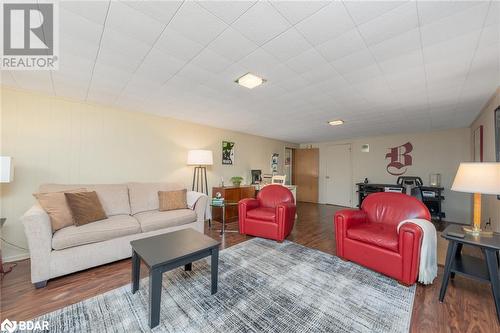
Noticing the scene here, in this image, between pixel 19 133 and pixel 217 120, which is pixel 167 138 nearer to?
pixel 217 120

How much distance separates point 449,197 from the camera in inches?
182

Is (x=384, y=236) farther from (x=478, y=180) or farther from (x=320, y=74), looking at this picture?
(x=320, y=74)

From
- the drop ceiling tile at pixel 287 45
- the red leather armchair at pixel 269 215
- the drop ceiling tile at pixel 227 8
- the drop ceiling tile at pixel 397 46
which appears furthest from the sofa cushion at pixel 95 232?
the drop ceiling tile at pixel 397 46

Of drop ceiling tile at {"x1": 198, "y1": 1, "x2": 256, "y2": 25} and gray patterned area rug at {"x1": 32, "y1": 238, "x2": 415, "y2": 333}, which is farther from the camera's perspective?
gray patterned area rug at {"x1": 32, "y1": 238, "x2": 415, "y2": 333}

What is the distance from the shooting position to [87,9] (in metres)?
1.29

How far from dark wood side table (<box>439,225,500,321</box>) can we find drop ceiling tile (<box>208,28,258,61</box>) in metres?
2.44

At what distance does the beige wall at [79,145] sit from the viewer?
8.05 ft

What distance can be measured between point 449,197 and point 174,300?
6310 mm

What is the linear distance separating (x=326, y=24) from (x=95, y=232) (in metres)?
3.06

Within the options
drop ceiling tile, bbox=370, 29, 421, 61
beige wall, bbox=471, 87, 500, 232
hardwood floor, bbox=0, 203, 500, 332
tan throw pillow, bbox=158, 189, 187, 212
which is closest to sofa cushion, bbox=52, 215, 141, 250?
hardwood floor, bbox=0, 203, 500, 332

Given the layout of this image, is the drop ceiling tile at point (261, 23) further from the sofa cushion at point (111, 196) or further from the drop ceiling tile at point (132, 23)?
the sofa cushion at point (111, 196)

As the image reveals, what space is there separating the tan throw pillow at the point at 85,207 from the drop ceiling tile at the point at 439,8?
3678mm

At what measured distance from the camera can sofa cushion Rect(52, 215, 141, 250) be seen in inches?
78.3

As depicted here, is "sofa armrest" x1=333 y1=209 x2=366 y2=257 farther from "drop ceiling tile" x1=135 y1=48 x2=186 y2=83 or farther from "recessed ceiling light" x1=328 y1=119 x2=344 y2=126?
"drop ceiling tile" x1=135 y1=48 x2=186 y2=83
